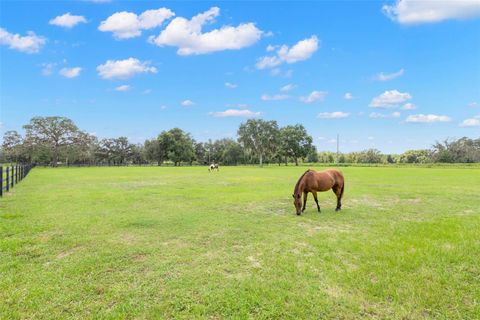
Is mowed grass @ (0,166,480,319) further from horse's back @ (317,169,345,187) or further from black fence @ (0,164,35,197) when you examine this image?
black fence @ (0,164,35,197)

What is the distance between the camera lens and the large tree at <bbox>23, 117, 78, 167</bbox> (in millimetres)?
52875

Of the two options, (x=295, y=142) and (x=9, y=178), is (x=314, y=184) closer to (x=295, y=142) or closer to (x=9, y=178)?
(x=9, y=178)

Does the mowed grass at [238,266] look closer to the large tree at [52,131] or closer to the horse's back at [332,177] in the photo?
the horse's back at [332,177]

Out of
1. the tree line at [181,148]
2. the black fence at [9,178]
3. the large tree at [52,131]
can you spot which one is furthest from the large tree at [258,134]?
the black fence at [9,178]

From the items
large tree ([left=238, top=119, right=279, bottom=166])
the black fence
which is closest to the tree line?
large tree ([left=238, top=119, right=279, bottom=166])

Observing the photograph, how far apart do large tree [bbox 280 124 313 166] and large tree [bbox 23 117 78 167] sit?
1811 inches

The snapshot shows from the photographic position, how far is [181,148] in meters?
71.6

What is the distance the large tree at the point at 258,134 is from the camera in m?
64.5

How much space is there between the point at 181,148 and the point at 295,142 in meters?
29.6

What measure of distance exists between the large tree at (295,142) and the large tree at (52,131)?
151ft

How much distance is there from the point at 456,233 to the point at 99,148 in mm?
84715

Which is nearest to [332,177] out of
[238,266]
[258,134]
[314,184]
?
[314,184]

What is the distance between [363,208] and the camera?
9.42 m

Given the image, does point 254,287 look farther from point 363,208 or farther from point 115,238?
point 363,208
